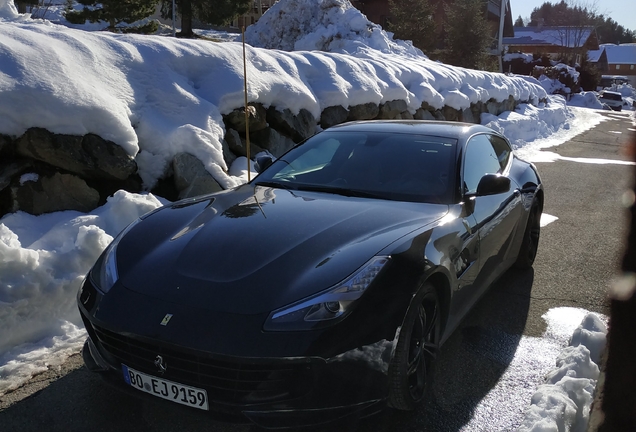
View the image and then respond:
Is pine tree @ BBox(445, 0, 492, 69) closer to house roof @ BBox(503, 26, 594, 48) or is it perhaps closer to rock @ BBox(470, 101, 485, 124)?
rock @ BBox(470, 101, 485, 124)

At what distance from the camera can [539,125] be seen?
17969 millimetres

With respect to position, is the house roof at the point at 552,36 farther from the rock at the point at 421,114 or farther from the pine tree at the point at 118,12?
the rock at the point at 421,114

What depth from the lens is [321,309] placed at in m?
2.39

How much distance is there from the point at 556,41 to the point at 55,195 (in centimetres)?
7854

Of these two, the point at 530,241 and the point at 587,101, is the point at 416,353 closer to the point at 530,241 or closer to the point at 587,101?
the point at 530,241

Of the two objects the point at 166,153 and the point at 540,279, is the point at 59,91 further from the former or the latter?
the point at 540,279

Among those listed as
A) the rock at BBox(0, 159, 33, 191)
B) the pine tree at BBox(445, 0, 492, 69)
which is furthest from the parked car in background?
the rock at BBox(0, 159, 33, 191)

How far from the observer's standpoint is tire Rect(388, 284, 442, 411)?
2574 millimetres

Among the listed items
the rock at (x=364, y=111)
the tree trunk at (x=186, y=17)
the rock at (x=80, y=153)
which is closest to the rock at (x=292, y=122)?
the rock at (x=364, y=111)

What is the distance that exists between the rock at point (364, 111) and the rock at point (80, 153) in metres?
4.60

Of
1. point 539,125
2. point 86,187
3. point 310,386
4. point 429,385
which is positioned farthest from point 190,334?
point 539,125

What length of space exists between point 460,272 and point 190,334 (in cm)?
159

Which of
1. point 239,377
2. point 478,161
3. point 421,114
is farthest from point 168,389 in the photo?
point 421,114

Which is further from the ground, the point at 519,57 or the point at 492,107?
the point at 519,57
